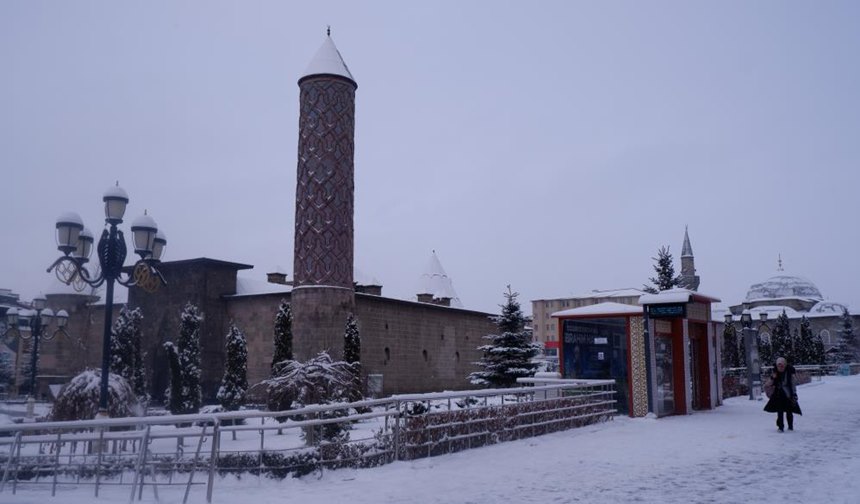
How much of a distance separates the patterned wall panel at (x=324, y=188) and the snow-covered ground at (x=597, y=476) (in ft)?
34.0

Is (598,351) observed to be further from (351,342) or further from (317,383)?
(351,342)

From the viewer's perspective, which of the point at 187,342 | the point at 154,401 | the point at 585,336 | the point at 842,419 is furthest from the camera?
the point at 154,401

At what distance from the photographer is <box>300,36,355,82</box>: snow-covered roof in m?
22.1

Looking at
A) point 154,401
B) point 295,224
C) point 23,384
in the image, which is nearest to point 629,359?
point 295,224

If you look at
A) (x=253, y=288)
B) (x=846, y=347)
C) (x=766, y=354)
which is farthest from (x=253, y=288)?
(x=846, y=347)

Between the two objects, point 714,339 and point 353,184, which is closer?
point 714,339

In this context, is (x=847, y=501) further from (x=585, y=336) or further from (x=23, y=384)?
(x=23, y=384)

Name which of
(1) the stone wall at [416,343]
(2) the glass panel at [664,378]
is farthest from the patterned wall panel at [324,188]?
(2) the glass panel at [664,378]

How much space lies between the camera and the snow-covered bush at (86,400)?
1177cm

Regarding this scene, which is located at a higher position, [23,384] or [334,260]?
[334,260]

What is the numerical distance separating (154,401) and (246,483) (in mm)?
25504

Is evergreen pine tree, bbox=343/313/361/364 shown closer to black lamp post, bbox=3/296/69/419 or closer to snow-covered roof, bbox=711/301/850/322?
black lamp post, bbox=3/296/69/419

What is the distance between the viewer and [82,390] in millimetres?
11859

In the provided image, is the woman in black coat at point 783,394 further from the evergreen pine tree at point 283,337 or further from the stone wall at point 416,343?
the stone wall at point 416,343
